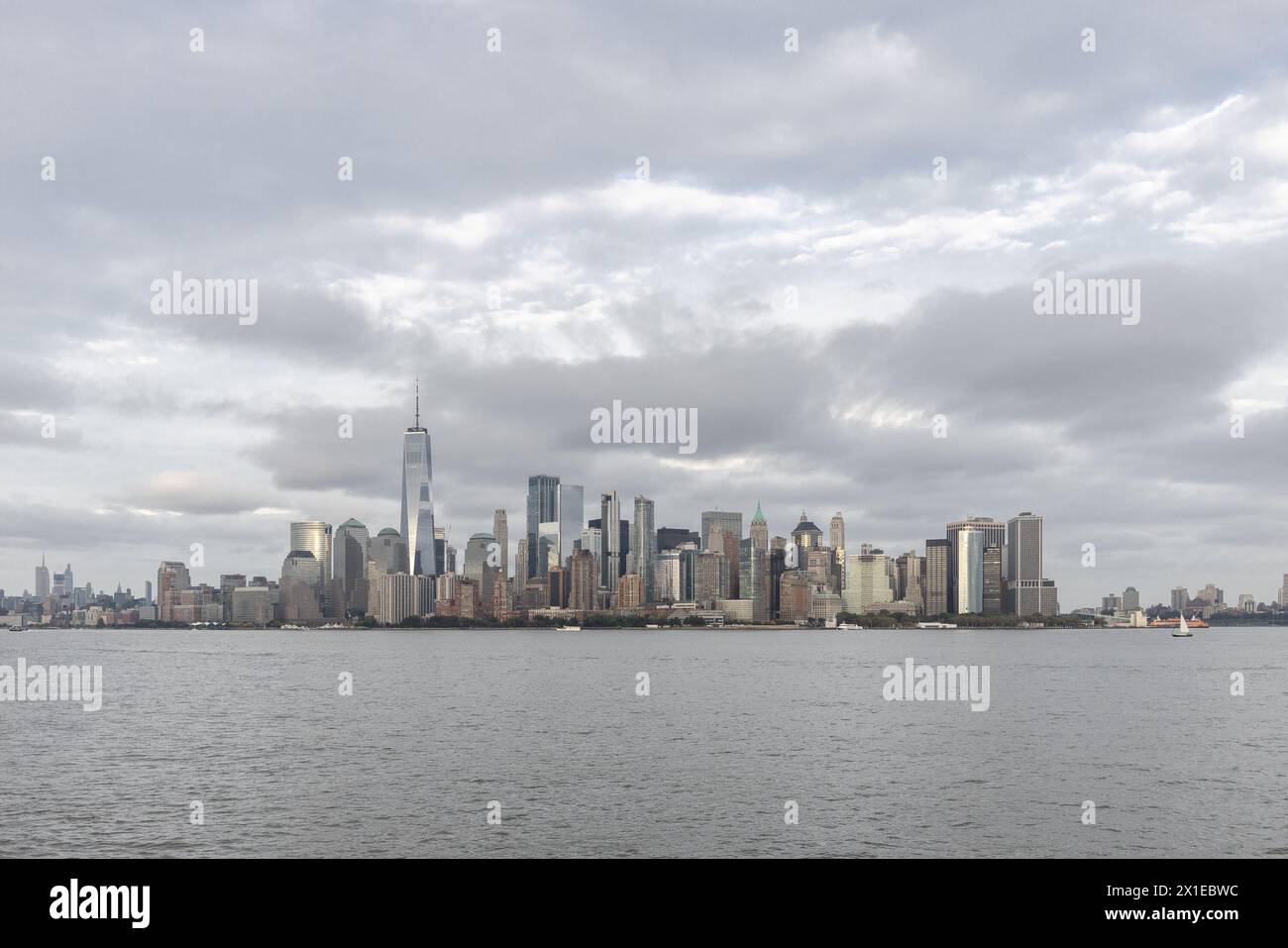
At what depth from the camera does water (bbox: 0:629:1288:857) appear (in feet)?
157

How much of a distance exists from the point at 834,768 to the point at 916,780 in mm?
5988

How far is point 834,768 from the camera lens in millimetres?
67250

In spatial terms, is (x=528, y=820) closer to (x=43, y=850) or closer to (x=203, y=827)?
(x=203, y=827)

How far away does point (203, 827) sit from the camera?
50.6 metres

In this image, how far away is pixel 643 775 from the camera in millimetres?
64688

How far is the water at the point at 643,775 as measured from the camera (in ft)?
157
